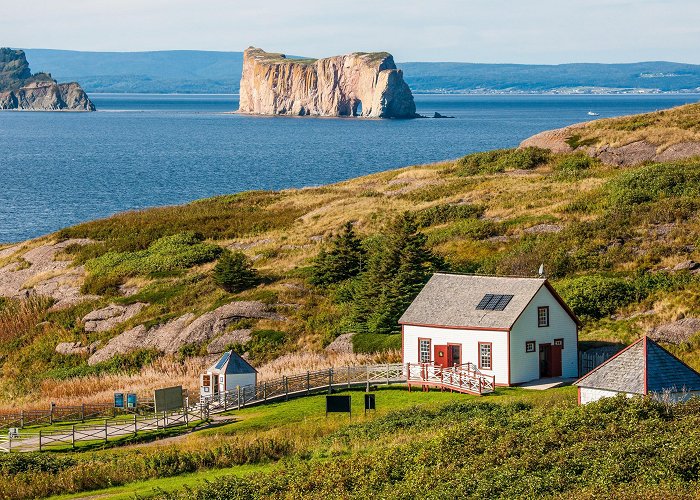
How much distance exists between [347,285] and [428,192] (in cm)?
2409

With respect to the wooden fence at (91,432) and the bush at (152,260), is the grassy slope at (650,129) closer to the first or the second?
the bush at (152,260)

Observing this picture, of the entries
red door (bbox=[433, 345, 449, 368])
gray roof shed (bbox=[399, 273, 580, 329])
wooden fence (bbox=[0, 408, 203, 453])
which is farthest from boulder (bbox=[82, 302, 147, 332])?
red door (bbox=[433, 345, 449, 368])

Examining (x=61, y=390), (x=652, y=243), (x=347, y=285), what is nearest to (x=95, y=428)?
(x=61, y=390)

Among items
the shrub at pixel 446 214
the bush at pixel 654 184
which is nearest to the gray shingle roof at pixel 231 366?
the shrub at pixel 446 214

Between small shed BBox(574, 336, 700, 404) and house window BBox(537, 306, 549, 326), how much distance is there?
27.8 ft

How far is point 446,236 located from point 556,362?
22.9 metres

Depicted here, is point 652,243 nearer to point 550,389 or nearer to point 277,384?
point 550,389

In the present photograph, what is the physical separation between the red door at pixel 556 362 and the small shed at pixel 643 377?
27.8ft

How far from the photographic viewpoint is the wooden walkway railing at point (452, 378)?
1774 inches

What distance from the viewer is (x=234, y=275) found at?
65.0 m

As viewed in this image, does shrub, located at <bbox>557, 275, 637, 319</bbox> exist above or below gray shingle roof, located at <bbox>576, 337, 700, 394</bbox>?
below

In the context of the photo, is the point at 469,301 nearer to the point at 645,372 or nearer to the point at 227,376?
the point at 227,376

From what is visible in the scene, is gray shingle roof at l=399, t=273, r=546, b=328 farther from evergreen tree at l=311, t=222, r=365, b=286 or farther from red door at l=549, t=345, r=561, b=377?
evergreen tree at l=311, t=222, r=365, b=286

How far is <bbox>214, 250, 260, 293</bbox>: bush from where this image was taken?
64.9 metres
